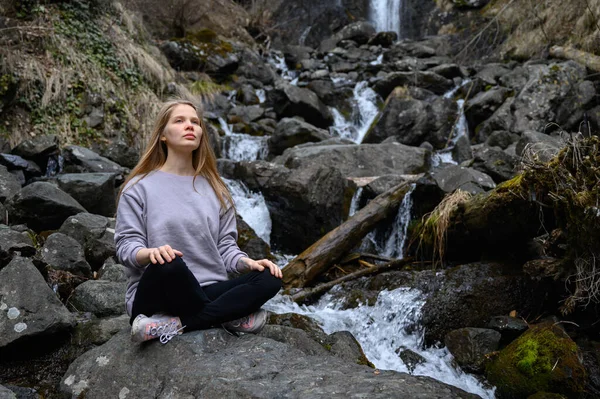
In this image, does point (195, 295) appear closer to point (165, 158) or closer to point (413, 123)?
point (165, 158)

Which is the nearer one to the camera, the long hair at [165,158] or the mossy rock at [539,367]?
the long hair at [165,158]

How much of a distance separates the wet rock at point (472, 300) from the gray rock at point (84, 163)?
477 cm

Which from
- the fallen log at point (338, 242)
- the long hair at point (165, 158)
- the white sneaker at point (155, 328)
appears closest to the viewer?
the white sneaker at point (155, 328)

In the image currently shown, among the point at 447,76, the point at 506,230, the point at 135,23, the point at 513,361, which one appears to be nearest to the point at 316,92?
the point at 447,76

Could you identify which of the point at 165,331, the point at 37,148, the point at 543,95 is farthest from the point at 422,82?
the point at 165,331

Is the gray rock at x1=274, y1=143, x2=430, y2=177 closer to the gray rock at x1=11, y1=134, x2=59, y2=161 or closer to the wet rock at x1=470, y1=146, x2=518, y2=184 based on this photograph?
the wet rock at x1=470, y1=146, x2=518, y2=184

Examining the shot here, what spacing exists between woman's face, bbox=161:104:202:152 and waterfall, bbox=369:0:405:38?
2059 centimetres

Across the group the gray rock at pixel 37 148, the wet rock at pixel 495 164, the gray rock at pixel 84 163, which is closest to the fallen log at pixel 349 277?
the wet rock at pixel 495 164

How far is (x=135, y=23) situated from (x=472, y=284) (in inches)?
393

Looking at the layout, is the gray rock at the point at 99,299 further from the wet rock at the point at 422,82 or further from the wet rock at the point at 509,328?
the wet rock at the point at 422,82

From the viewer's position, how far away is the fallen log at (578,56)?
1019 centimetres

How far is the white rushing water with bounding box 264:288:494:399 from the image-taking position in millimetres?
3992

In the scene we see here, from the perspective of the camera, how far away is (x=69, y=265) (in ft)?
14.2

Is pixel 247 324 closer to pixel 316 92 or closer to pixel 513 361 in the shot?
pixel 513 361
